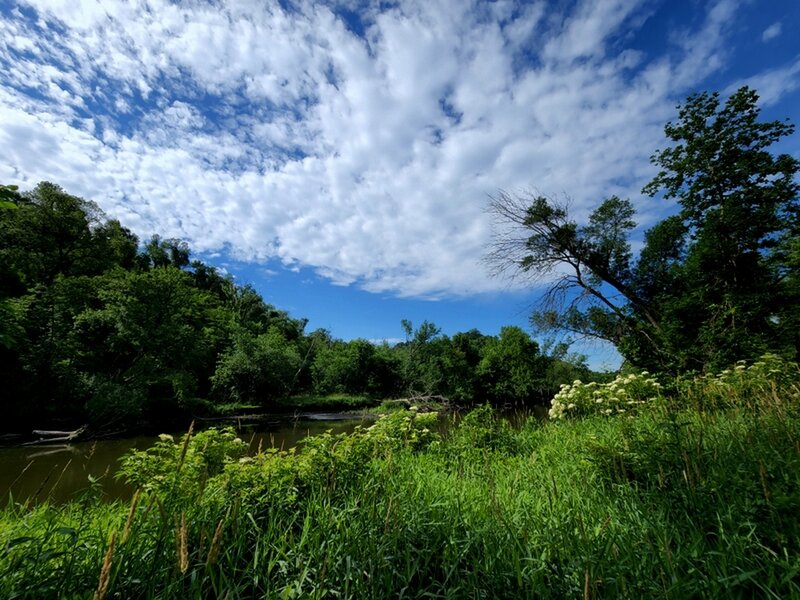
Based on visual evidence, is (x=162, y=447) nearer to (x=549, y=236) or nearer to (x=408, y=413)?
(x=408, y=413)

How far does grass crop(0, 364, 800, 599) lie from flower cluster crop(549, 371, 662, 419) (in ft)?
9.63

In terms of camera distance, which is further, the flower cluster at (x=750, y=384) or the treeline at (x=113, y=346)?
the treeline at (x=113, y=346)

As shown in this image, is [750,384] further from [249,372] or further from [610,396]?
[249,372]

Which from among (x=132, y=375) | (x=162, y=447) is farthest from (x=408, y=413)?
(x=132, y=375)

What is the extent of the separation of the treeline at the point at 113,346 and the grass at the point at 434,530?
3.51m

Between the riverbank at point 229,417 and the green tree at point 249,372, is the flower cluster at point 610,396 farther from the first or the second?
the green tree at point 249,372

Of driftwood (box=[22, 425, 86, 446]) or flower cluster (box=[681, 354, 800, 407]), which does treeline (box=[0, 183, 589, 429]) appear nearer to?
driftwood (box=[22, 425, 86, 446])

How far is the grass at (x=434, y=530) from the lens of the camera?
163cm

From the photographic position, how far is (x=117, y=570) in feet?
4.76

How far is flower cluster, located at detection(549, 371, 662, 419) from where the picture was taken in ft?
23.2

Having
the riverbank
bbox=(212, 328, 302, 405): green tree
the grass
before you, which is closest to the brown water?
the riverbank

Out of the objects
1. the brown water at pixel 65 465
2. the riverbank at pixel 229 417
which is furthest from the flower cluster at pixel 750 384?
→ the brown water at pixel 65 465

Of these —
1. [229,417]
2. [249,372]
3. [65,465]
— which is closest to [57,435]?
[229,417]

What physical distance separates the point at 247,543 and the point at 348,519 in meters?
0.77
